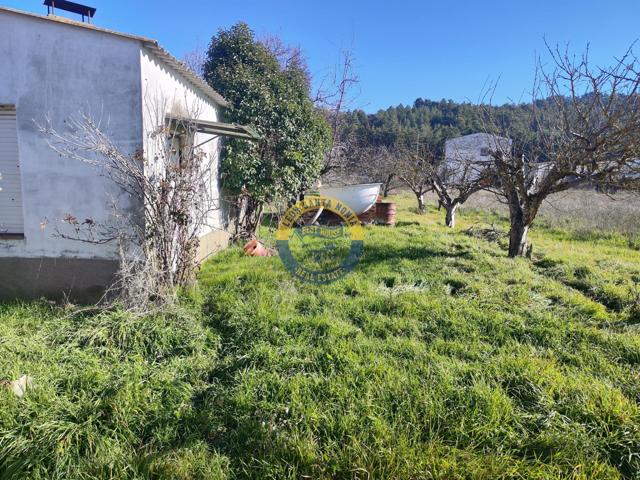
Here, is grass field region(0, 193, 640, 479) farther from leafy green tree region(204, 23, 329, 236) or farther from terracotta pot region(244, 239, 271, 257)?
leafy green tree region(204, 23, 329, 236)

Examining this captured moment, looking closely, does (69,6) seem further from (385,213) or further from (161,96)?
(385,213)

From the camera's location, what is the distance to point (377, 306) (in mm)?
5191

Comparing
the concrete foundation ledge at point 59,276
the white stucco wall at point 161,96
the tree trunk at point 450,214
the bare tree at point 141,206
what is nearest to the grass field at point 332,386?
the concrete foundation ledge at point 59,276

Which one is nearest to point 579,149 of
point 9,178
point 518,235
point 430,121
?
point 518,235

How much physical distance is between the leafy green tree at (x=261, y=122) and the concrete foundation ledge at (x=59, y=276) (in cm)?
365

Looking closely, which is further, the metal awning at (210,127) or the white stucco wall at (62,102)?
the metal awning at (210,127)

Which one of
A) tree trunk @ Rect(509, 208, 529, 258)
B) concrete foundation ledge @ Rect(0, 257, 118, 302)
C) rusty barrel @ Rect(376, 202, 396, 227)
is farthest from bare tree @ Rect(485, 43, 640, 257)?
concrete foundation ledge @ Rect(0, 257, 118, 302)

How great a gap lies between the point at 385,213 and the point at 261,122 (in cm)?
599

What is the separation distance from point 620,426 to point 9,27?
876 centimetres

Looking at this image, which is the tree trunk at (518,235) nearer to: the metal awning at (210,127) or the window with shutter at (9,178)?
the metal awning at (210,127)

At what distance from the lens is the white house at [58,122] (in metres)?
5.15

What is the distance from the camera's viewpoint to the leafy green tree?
29.6 feet

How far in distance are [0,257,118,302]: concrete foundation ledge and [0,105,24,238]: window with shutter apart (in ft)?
1.83

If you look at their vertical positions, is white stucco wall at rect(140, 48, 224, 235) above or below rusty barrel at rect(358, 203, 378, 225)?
above
